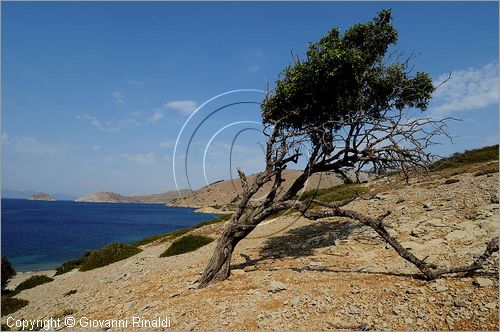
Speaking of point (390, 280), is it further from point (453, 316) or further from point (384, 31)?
point (384, 31)

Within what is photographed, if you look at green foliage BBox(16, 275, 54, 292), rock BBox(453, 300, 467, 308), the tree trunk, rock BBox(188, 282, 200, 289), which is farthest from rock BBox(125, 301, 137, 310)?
green foliage BBox(16, 275, 54, 292)

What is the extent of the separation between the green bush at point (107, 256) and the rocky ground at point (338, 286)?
7828 millimetres

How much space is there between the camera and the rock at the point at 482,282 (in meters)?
10.2

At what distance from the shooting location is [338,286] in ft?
39.2

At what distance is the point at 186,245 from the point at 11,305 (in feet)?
41.5

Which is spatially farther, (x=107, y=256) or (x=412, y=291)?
(x=107, y=256)

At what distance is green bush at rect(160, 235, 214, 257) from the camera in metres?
28.2

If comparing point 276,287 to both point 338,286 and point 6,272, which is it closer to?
point 338,286

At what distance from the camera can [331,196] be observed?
138 ft

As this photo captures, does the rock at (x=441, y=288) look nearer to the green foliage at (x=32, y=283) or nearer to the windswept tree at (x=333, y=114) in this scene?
the windswept tree at (x=333, y=114)

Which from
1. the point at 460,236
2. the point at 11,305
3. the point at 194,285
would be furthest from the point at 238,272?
the point at 11,305

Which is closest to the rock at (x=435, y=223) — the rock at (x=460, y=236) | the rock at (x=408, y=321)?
the rock at (x=460, y=236)

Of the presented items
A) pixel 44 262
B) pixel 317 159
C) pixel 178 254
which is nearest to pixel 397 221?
pixel 317 159

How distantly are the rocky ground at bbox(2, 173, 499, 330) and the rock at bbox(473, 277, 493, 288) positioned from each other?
3cm
